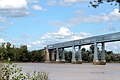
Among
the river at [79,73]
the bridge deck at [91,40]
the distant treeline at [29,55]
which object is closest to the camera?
the river at [79,73]

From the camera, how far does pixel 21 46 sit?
186 m

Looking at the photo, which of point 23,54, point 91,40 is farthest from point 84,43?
point 23,54

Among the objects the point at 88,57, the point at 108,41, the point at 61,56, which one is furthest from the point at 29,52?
the point at 108,41

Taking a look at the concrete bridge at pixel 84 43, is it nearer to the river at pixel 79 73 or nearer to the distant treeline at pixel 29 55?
the distant treeline at pixel 29 55

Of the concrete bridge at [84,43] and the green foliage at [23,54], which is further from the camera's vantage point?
the green foliage at [23,54]

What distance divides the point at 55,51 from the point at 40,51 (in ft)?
48.2

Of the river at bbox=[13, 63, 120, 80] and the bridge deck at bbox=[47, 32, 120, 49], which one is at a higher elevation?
the bridge deck at bbox=[47, 32, 120, 49]

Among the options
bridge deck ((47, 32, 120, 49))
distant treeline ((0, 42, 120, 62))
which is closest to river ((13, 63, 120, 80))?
bridge deck ((47, 32, 120, 49))

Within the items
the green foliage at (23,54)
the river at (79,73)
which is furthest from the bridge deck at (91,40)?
the river at (79,73)

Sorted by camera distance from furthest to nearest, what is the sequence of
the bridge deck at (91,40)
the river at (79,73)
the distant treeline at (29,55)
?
the distant treeline at (29,55) → the bridge deck at (91,40) → the river at (79,73)

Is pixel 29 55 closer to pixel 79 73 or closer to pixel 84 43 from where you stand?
pixel 84 43

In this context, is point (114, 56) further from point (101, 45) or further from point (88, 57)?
point (101, 45)

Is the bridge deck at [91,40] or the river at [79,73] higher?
the bridge deck at [91,40]

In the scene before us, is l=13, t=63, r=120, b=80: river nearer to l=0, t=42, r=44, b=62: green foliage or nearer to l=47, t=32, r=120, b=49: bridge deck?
l=47, t=32, r=120, b=49: bridge deck
